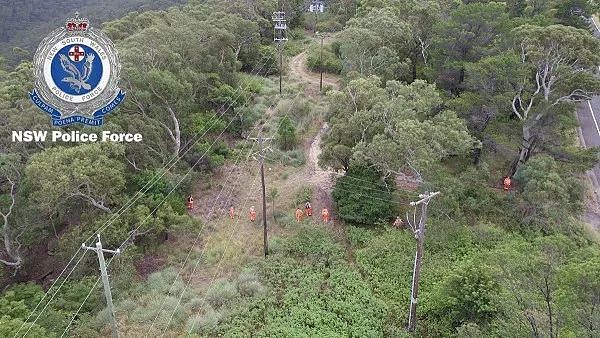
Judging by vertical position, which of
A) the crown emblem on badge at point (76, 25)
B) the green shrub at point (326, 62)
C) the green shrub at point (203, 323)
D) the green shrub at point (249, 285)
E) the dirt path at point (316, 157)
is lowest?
the green shrub at point (203, 323)

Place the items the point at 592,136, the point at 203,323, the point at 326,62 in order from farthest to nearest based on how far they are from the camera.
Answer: the point at 326,62 < the point at 592,136 < the point at 203,323

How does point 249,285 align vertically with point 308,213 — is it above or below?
below

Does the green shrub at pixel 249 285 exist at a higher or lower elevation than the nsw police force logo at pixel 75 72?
lower

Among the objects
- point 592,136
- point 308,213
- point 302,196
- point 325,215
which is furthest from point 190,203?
point 592,136

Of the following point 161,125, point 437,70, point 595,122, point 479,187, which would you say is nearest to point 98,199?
point 161,125

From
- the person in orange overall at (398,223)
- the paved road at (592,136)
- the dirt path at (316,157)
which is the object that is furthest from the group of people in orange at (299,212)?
the paved road at (592,136)

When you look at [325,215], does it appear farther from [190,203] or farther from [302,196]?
[190,203]

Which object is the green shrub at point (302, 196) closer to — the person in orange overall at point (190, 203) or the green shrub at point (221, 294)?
the person in orange overall at point (190, 203)
